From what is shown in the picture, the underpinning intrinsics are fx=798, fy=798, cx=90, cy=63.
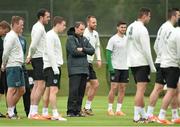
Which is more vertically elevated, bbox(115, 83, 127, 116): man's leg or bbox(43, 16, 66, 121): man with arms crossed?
bbox(43, 16, 66, 121): man with arms crossed

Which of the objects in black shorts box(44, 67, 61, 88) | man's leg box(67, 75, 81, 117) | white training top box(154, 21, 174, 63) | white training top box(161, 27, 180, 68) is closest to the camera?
white training top box(161, 27, 180, 68)

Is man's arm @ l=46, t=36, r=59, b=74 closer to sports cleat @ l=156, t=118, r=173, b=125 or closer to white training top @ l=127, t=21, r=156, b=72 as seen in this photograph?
white training top @ l=127, t=21, r=156, b=72

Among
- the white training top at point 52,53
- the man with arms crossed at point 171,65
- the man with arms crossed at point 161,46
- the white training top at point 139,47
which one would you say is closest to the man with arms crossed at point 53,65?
the white training top at point 52,53

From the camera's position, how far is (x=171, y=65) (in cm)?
1627

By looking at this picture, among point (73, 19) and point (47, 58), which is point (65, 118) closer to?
point (47, 58)

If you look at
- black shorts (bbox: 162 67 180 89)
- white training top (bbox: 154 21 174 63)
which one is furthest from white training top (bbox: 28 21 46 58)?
black shorts (bbox: 162 67 180 89)

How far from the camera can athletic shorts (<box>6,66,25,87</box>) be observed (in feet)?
58.1

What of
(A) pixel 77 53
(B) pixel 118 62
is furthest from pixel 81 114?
(B) pixel 118 62

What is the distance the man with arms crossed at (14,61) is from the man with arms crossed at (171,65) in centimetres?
337

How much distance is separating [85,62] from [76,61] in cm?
25

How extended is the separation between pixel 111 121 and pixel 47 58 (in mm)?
1974

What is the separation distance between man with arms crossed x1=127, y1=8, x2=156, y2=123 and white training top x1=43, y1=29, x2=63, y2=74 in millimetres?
1728

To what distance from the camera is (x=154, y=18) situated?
101 ft

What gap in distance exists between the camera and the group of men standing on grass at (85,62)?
1638cm
